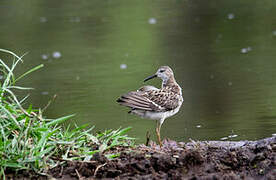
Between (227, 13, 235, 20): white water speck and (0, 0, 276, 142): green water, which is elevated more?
(227, 13, 235, 20): white water speck

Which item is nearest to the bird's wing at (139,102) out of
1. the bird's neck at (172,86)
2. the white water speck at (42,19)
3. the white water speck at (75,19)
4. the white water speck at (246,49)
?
the bird's neck at (172,86)

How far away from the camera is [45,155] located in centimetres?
477

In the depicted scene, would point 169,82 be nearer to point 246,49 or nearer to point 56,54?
point 246,49

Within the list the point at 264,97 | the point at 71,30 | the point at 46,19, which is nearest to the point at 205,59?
the point at 264,97

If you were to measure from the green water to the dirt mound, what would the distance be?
7.47 ft

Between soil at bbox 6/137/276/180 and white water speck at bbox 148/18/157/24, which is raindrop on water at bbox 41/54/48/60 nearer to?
white water speck at bbox 148/18/157/24

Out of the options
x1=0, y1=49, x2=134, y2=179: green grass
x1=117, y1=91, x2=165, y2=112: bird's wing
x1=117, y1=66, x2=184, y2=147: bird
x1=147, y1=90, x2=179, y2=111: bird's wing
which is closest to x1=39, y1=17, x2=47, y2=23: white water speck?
x1=117, y1=66, x2=184, y2=147: bird

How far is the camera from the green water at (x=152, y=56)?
27.5 ft

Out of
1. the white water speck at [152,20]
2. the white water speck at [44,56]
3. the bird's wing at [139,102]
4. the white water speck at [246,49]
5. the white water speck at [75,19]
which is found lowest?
the bird's wing at [139,102]

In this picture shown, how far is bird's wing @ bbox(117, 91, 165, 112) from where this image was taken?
6391mm

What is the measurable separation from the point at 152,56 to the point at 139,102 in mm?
7087

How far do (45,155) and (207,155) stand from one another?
1.31m

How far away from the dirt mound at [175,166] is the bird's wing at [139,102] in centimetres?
156

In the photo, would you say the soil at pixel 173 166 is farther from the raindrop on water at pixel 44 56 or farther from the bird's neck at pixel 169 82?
the raindrop on water at pixel 44 56
